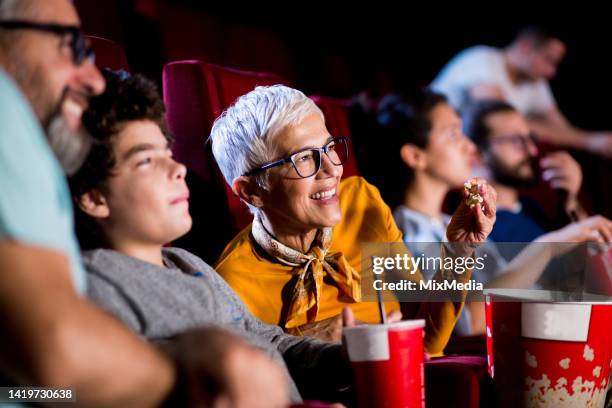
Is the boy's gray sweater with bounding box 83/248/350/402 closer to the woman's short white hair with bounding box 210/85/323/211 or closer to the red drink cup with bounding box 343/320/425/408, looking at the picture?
the red drink cup with bounding box 343/320/425/408

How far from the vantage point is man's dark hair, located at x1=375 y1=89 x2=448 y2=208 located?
2.54 m

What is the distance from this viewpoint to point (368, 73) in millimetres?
3562

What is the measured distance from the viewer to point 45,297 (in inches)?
20.9

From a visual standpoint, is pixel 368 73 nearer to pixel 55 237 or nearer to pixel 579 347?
pixel 579 347

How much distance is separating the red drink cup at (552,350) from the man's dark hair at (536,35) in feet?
A: 9.15

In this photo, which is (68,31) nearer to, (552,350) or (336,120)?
(552,350)

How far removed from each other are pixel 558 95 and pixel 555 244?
4.31ft

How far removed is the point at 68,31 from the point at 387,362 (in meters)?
0.52

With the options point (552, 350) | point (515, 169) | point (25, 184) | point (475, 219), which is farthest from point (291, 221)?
point (515, 169)

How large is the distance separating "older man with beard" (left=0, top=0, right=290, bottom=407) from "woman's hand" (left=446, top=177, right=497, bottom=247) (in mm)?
778

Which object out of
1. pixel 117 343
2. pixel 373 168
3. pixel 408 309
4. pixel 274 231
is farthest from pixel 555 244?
pixel 117 343

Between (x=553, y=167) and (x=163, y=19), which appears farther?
(x=553, y=167)

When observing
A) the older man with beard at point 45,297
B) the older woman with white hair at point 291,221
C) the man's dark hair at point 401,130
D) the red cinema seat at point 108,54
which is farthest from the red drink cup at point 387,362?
the man's dark hair at point 401,130

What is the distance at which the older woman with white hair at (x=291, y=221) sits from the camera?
4.36 ft
